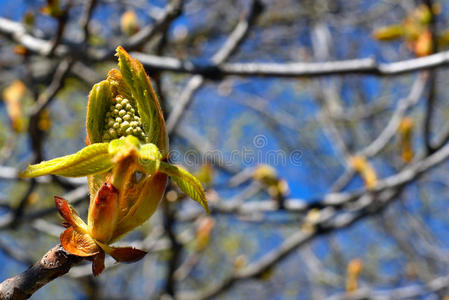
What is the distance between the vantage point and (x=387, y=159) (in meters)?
6.04

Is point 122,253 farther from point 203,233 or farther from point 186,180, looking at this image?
point 203,233

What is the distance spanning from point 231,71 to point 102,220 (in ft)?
4.69

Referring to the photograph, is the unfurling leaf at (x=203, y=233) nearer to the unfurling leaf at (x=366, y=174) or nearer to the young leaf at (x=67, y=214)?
the unfurling leaf at (x=366, y=174)

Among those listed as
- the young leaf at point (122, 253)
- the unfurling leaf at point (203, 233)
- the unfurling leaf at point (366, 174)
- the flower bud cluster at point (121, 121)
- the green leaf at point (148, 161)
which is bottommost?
the unfurling leaf at point (203, 233)

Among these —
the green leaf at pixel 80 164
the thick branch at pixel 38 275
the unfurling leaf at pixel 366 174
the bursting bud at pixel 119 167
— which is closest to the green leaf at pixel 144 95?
the bursting bud at pixel 119 167

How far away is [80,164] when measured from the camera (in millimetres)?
740

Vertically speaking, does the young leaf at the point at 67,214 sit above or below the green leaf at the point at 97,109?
below

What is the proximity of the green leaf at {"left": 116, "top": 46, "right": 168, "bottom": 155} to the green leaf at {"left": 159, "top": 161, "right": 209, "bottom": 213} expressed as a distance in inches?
2.5

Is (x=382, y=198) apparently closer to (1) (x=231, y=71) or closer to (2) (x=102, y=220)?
(1) (x=231, y=71)

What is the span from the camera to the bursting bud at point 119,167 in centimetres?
74

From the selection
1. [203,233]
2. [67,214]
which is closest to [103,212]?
[67,214]

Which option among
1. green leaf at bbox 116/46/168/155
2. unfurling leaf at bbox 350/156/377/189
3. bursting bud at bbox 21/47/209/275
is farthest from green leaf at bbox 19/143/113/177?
unfurling leaf at bbox 350/156/377/189

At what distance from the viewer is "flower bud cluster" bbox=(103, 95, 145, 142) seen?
82 centimetres

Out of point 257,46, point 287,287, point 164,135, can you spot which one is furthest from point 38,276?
point 287,287
